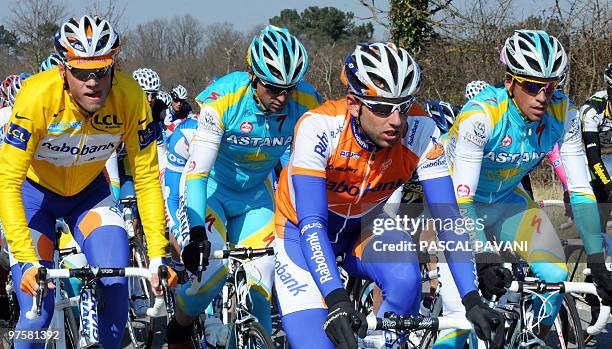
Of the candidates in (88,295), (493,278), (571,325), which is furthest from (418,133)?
(571,325)

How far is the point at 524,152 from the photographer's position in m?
6.28

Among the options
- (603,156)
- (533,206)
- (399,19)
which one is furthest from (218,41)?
(533,206)

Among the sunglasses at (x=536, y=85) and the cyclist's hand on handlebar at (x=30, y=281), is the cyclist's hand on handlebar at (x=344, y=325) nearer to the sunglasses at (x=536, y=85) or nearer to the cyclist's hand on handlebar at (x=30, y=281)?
the cyclist's hand on handlebar at (x=30, y=281)

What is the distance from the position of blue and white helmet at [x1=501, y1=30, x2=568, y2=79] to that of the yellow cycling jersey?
2.31m

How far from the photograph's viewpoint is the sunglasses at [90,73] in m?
5.22

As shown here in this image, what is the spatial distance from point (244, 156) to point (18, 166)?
202cm

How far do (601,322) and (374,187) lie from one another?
7.21 ft

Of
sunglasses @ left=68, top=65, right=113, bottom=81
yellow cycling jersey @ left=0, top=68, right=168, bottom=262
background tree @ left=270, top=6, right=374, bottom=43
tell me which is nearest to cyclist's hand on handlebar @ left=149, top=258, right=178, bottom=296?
yellow cycling jersey @ left=0, top=68, right=168, bottom=262

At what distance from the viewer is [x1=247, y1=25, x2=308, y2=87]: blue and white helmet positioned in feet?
20.3

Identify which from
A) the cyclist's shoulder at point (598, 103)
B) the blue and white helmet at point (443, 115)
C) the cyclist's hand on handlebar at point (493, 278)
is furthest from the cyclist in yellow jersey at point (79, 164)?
the cyclist's shoulder at point (598, 103)

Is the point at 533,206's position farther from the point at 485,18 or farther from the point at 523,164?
the point at 485,18

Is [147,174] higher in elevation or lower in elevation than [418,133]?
lower

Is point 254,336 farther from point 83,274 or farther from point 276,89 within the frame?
point 276,89

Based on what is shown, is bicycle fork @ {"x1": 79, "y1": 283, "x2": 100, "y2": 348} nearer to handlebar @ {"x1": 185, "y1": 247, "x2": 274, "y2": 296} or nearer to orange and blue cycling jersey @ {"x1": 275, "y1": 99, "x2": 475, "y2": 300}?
handlebar @ {"x1": 185, "y1": 247, "x2": 274, "y2": 296}
